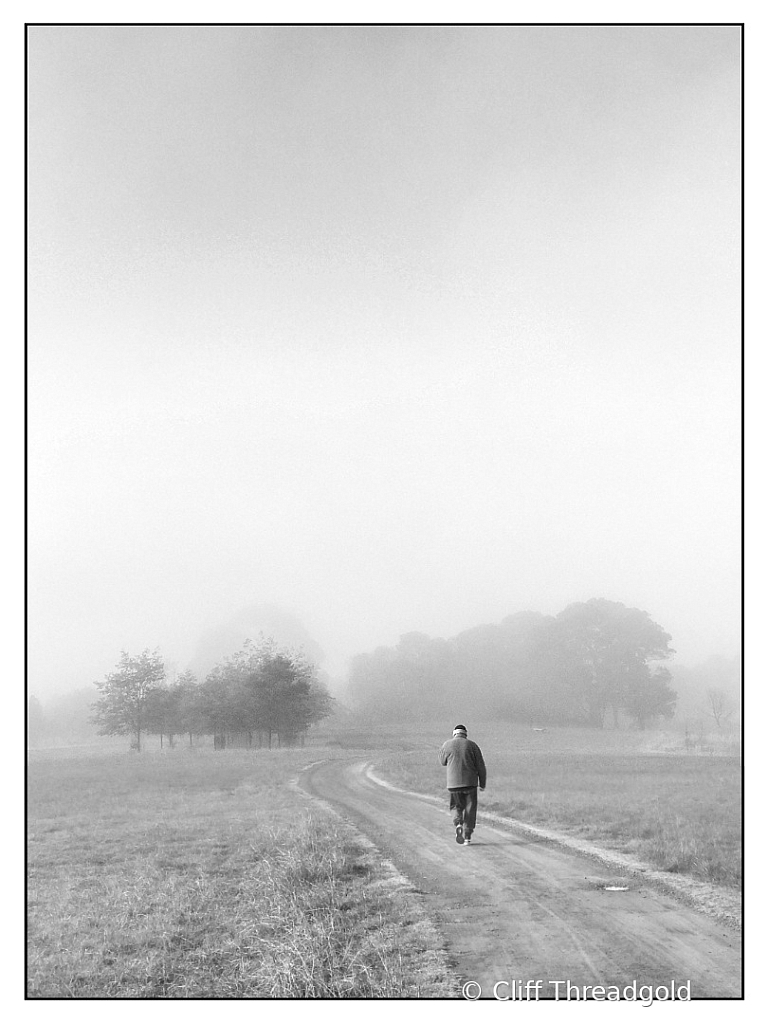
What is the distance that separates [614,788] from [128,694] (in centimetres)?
3317

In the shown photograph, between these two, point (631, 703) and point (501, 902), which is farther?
point (631, 703)

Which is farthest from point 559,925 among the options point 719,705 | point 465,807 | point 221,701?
point 221,701

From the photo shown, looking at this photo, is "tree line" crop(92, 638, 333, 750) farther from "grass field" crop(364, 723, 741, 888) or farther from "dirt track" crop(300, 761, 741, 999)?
"dirt track" crop(300, 761, 741, 999)

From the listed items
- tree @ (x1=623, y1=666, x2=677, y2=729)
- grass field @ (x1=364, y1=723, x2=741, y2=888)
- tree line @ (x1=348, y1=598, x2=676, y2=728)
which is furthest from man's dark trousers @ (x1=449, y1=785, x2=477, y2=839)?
tree @ (x1=623, y1=666, x2=677, y2=729)

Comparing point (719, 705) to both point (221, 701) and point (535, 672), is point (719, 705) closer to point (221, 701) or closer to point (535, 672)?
point (535, 672)

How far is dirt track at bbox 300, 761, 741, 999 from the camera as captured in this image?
443 inches

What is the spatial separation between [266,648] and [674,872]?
132 ft

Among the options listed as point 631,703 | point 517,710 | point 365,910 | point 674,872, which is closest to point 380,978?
point 365,910

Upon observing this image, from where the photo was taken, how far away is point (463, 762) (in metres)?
16.0

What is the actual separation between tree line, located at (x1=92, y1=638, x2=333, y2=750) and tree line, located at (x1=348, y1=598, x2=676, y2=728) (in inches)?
142

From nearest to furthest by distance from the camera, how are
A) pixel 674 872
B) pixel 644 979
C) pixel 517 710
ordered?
pixel 644 979, pixel 674 872, pixel 517 710

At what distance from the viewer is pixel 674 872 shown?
14.7 metres

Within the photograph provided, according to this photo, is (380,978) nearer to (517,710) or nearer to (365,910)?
(365,910)
